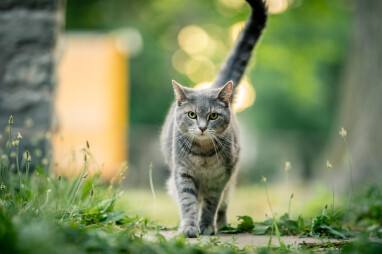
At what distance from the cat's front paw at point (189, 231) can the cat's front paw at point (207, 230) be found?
19 cm

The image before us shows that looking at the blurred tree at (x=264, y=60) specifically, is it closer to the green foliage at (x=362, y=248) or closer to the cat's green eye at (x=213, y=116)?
the cat's green eye at (x=213, y=116)

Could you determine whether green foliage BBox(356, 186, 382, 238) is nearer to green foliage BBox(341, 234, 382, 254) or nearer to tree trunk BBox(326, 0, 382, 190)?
tree trunk BBox(326, 0, 382, 190)

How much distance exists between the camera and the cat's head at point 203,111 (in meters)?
3.33

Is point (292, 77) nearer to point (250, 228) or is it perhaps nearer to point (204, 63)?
point (204, 63)

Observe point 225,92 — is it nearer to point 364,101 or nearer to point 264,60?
point 364,101

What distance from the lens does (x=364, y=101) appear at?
20.5 ft

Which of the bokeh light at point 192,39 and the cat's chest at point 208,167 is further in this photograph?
the bokeh light at point 192,39

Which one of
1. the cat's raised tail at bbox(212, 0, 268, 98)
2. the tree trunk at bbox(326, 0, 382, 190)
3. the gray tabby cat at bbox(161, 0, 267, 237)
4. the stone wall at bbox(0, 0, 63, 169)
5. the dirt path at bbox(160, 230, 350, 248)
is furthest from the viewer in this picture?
the tree trunk at bbox(326, 0, 382, 190)

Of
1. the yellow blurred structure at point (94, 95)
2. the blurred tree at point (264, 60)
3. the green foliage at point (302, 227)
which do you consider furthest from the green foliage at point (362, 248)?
the yellow blurred structure at point (94, 95)

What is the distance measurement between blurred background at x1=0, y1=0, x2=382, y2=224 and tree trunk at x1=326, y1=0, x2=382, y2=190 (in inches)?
0.6

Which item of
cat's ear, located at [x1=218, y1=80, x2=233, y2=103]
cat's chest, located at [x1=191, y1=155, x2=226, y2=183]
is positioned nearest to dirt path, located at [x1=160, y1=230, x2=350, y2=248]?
cat's chest, located at [x1=191, y1=155, x2=226, y2=183]

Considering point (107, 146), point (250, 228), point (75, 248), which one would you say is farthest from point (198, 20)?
point (75, 248)

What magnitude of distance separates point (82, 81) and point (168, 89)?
20.6ft

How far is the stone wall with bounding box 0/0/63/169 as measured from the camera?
14.1 feet
